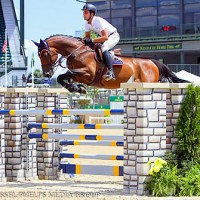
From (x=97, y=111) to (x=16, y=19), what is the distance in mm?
44359

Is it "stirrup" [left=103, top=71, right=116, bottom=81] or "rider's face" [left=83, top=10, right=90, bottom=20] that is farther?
"rider's face" [left=83, top=10, right=90, bottom=20]

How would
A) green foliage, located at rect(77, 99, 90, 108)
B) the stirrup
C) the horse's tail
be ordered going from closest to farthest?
the stirrup
the horse's tail
green foliage, located at rect(77, 99, 90, 108)

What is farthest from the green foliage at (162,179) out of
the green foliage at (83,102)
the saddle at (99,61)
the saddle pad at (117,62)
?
the green foliage at (83,102)

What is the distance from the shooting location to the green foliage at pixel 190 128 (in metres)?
9.04

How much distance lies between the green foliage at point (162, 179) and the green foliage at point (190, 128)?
32cm

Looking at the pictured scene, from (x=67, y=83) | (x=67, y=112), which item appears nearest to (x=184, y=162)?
(x=67, y=112)

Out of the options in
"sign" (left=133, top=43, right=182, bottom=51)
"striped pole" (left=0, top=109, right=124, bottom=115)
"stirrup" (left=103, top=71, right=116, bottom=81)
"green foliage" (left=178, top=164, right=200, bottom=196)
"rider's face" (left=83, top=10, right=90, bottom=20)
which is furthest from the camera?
"sign" (left=133, top=43, right=182, bottom=51)

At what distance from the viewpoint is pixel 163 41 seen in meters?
50.0

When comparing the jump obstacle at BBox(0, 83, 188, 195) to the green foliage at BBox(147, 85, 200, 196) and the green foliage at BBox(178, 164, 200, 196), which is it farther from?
the green foliage at BBox(178, 164, 200, 196)

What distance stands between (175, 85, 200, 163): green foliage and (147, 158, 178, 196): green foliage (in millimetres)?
322

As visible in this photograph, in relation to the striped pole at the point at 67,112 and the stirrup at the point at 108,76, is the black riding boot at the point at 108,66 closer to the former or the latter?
the stirrup at the point at 108,76

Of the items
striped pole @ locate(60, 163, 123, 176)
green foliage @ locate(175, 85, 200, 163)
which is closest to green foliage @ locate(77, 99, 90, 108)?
striped pole @ locate(60, 163, 123, 176)

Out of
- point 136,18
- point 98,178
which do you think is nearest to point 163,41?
point 136,18

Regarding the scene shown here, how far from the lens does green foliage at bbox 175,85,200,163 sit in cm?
904
